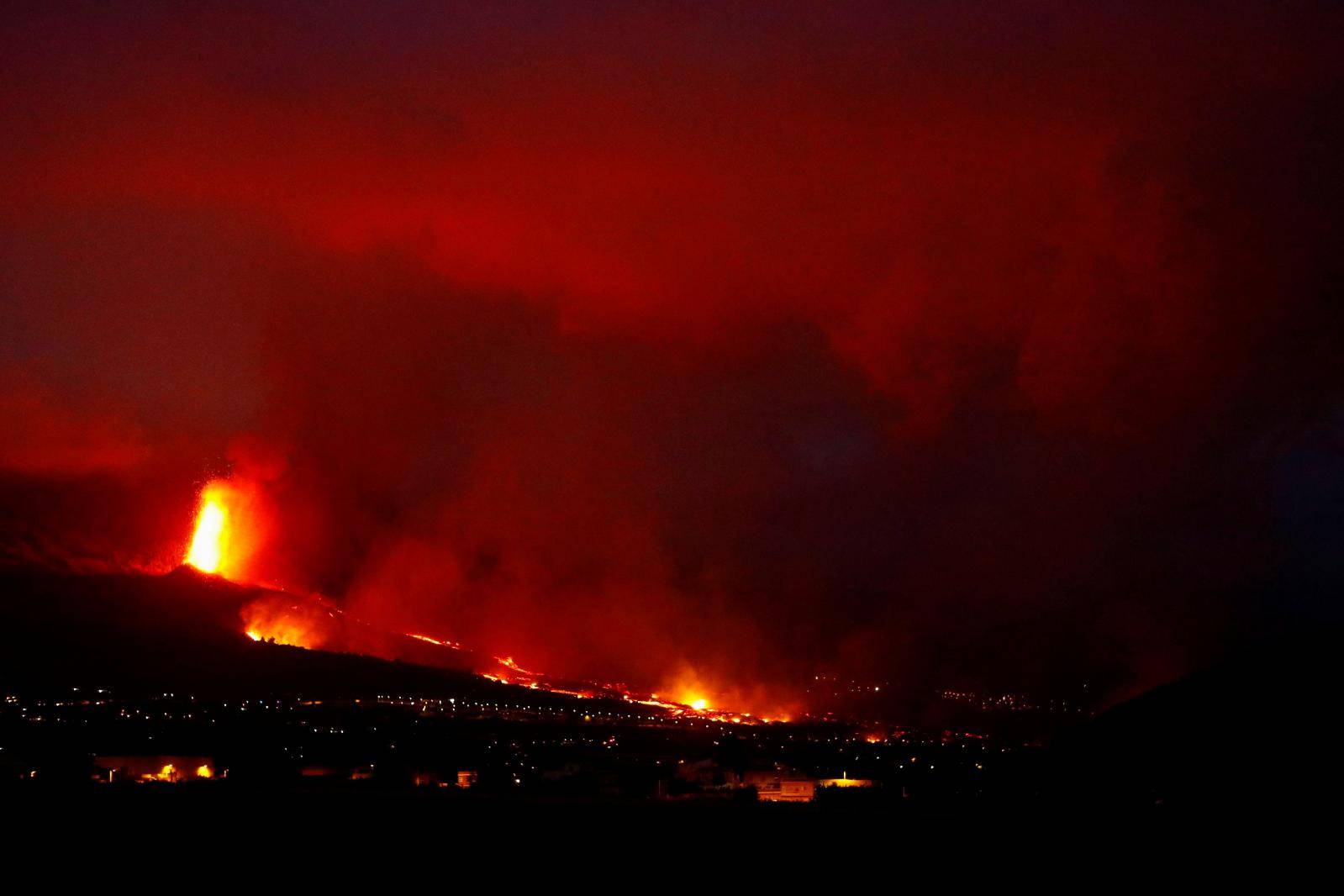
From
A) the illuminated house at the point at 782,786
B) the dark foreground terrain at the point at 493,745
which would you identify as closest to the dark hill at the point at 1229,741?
the dark foreground terrain at the point at 493,745

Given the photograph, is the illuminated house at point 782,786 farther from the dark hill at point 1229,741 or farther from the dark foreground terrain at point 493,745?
the dark hill at point 1229,741

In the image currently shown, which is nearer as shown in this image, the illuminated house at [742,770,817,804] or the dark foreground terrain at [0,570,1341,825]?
the dark foreground terrain at [0,570,1341,825]

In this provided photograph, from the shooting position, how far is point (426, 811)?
2784 centimetres

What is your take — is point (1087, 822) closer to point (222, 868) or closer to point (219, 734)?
point (222, 868)

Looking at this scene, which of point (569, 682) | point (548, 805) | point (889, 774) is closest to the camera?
point (548, 805)

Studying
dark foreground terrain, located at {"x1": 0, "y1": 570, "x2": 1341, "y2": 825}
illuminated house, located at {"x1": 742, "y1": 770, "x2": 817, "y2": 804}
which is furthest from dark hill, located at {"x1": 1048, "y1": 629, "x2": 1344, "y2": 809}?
illuminated house, located at {"x1": 742, "y1": 770, "x2": 817, "y2": 804}

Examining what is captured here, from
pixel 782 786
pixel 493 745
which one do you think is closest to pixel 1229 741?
pixel 782 786

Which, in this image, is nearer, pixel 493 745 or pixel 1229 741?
pixel 1229 741

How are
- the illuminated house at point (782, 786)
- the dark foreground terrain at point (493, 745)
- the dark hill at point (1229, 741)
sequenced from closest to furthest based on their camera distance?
the dark hill at point (1229, 741) → the dark foreground terrain at point (493, 745) → the illuminated house at point (782, 786)

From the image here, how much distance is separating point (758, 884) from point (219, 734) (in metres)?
55.8

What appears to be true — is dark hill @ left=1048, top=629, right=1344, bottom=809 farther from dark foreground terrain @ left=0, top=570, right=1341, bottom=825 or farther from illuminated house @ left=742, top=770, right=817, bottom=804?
illuminated house @ left=742, top=770, right=817, bottom=804

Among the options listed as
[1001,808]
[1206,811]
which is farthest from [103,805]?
[1206,811]

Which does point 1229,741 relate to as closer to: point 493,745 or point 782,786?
point 782,786

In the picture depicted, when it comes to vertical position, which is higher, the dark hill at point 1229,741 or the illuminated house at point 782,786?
the illuminated house at point 782,786
